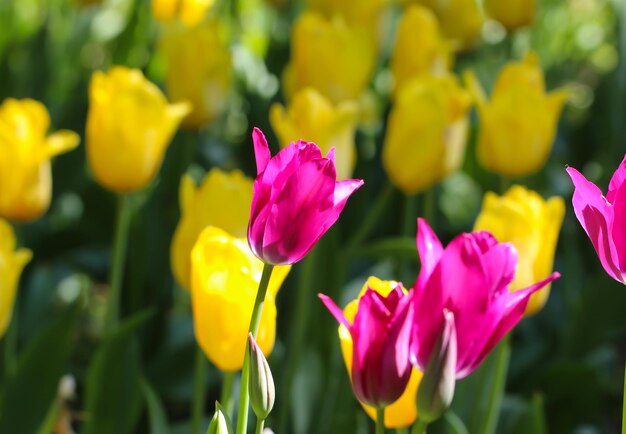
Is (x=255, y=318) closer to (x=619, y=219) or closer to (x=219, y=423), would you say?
(x=219, y=423)

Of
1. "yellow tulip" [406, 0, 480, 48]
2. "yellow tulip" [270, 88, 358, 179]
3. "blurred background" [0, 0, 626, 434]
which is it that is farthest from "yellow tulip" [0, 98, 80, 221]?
"yellow tulip" [406, 0, 480, 48]

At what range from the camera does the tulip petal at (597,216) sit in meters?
0.70

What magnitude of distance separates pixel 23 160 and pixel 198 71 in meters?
0.44

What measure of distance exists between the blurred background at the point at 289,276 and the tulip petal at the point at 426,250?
0.39 meters

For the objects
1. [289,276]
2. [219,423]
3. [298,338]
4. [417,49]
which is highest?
[219,423]

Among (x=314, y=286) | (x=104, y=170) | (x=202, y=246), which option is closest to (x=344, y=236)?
(x=314, y=286)

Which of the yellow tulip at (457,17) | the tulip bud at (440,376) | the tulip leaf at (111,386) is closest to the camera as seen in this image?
the tulip bud at (440,376)

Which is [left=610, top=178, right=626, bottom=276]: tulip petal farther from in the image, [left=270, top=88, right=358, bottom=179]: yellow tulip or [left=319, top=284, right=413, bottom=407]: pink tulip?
[left=270, top=88, right=358, bottom=179]: yellow tulip

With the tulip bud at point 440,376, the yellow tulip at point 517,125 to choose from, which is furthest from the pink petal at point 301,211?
the yellow tulip at point 517,125

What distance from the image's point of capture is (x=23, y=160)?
1.32m

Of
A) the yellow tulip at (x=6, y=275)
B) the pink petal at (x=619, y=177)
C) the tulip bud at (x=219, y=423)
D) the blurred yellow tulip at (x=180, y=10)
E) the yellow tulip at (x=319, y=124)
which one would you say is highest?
the pink petal at (x=619, y=177)

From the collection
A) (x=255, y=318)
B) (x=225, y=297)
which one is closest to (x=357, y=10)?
(x=225, y=297)

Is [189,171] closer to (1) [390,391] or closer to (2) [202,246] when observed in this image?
(2) [202,246]

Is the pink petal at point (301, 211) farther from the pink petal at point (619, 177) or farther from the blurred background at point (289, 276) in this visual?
the blurred background at point (289, 276)
